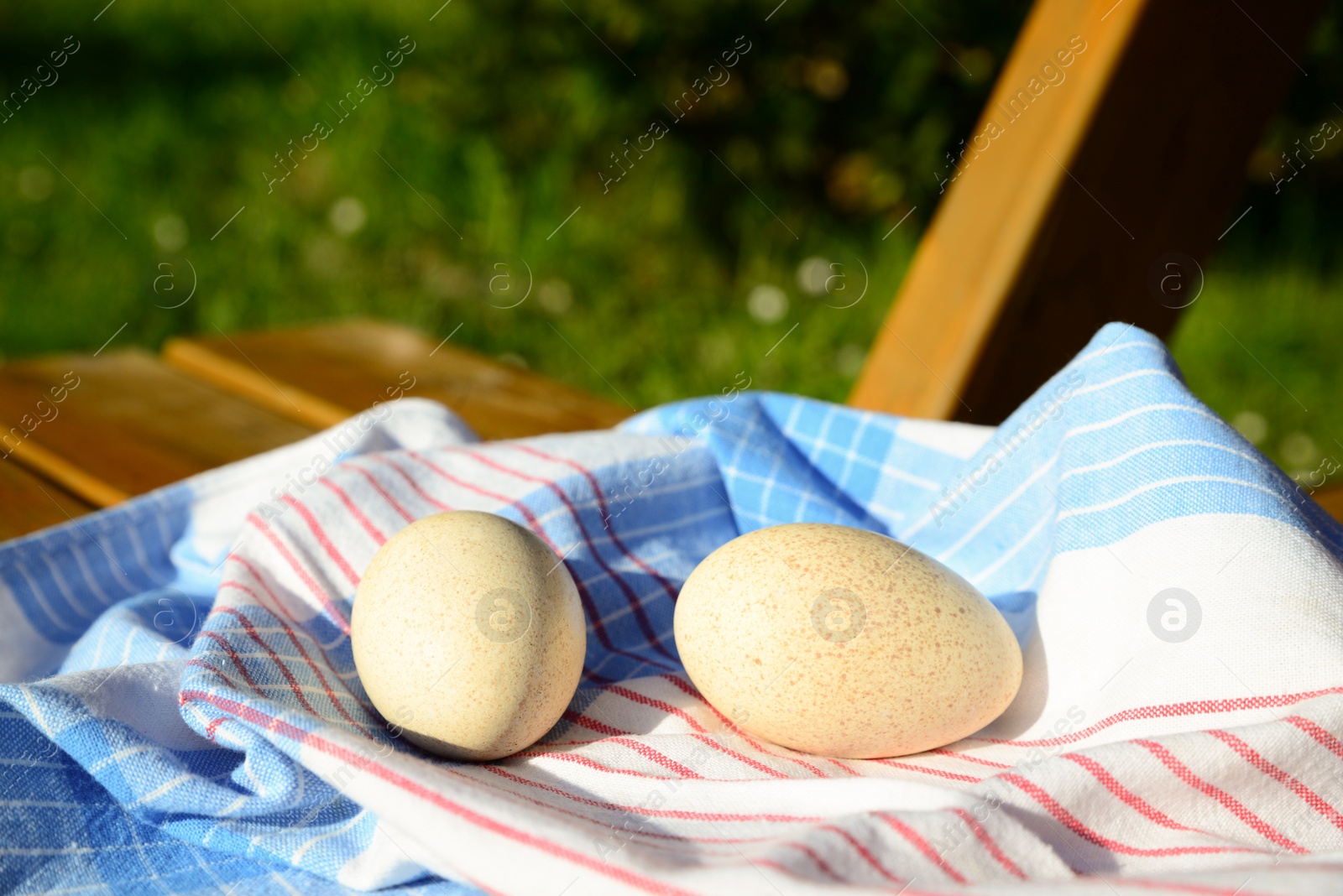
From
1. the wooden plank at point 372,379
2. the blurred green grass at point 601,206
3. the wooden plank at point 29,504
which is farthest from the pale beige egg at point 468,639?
the blurred green grass at point 601,206

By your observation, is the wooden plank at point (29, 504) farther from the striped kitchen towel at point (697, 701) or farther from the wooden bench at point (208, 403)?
the striped kitchen towel at point (697, 701)

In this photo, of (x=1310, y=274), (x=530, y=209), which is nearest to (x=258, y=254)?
(x=530, y=209)

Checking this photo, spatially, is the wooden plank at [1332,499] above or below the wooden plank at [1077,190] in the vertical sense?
below

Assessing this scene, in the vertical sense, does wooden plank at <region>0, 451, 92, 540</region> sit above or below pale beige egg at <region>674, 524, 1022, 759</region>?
above

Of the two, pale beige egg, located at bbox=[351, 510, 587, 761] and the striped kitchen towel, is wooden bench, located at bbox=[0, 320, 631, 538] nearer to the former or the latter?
the striped kitchen towel

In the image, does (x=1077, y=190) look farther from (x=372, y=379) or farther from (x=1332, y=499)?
(x=372, y=379)

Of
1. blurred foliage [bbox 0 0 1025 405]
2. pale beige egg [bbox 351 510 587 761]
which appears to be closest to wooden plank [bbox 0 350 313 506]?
pale beige egg [bbox 351 510 587 761]
